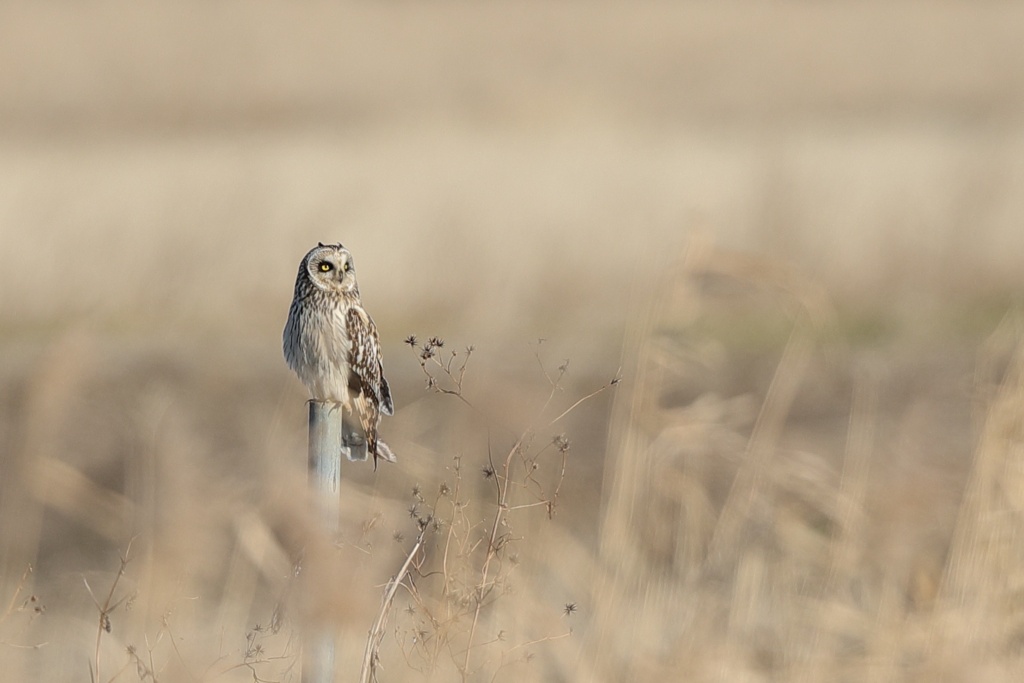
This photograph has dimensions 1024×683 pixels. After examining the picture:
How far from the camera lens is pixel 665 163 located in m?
14.2

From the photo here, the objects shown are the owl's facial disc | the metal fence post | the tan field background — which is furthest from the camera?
the owl's facial disc

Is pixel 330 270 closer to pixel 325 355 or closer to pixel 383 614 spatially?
pixel 325 355

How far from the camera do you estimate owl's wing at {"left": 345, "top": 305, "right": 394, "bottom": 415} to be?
3.87 m

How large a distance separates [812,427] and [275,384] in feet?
10.1

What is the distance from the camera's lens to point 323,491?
257cm

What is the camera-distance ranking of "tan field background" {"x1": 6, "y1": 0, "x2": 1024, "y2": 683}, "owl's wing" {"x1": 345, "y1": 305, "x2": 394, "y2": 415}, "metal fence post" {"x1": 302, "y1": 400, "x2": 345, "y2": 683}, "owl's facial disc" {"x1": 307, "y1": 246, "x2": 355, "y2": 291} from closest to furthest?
"metal fence post" {"x1": 302, "y1": 400, "x2": 345, "y2": 683} → "tan field background" {"x1": 6, "y1": 0, "x2": 1024, "y2": 683} → "owl's wing" {"x1": 345, "y1": 305, "x2": 394, "y2": 415} → "owl's facial disc" {"x1": 307, "y1": 246, "x2": 355, "y2": 291}

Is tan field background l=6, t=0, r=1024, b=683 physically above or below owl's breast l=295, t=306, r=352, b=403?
below

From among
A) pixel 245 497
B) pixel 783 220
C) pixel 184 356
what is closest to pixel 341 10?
pixel 783 220

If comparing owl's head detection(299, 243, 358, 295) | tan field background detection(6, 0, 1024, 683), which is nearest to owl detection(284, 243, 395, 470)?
owl's head detection(299, 243, 358, 295)

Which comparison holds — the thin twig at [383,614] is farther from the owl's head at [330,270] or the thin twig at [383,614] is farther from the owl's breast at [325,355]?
the owl's head at [330,270]

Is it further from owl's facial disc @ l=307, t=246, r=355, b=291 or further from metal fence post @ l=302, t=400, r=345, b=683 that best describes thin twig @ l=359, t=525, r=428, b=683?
owl's facial disc @ l=307, t=246, r=355, b=291

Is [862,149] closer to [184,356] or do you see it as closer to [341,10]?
[184,356]

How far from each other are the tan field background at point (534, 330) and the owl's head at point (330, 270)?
370mm

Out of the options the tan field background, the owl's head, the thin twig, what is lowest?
the tan field background
